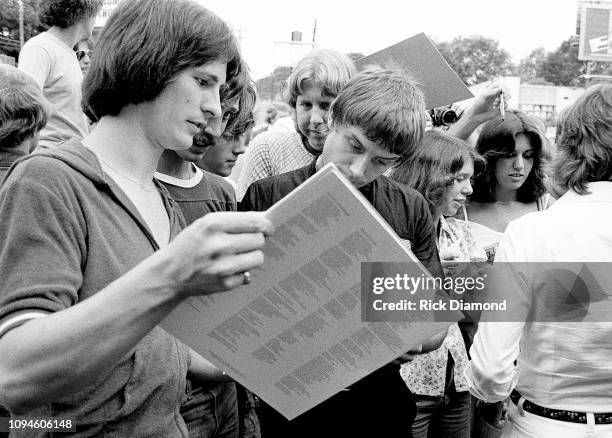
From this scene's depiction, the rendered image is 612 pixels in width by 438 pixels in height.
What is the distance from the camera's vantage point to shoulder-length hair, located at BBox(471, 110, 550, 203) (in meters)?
3.29

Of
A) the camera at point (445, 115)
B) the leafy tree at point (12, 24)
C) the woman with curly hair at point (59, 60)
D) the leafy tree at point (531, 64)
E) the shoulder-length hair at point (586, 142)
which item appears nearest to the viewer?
the shoulder-length hair at point (586, 142)

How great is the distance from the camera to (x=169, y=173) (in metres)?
2.17

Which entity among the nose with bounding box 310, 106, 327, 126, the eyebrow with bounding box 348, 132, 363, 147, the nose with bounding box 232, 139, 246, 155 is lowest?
the nose with bounding box 232, 139, 246, 155

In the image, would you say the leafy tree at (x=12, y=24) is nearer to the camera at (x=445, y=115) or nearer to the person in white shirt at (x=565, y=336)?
the camera at (x=445, y=115)

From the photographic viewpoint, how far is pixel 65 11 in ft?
11.5

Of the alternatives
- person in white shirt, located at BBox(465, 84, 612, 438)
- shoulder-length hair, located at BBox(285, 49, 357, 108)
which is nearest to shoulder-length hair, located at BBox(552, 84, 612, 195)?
person in white shirt, located at BBox(465, 84, 612, 438)

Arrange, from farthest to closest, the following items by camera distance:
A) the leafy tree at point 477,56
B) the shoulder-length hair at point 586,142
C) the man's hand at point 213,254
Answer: the leafy tree at point 477,56
the shoulder-length hair at point 586,142
the man's hand at point 213,254

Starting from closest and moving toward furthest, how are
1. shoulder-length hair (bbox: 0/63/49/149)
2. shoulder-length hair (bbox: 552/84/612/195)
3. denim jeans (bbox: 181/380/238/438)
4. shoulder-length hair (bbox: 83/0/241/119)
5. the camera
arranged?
shoulder-length hair (bbox: 83/0/241/119) → denim jeans (bbox: 181/380/238/438) → shoulder-length hair (bbox: 552/84/612/195) → shoulder-length hair (bbox: 0/63/49/149) → the camera

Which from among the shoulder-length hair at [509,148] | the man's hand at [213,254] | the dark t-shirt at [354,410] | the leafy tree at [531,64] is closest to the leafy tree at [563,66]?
the leafy tree at [531,64]

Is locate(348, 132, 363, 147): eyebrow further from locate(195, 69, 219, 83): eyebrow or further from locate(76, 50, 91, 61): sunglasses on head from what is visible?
locate(76, 50, 91, 61): sunglasses on head

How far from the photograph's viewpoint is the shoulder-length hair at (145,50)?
51.6 inches

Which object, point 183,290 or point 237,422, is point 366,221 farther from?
point 237,422

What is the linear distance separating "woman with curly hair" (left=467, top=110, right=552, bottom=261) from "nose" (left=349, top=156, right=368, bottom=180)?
138cm

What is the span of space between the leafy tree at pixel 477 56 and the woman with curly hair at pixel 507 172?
81.6m
